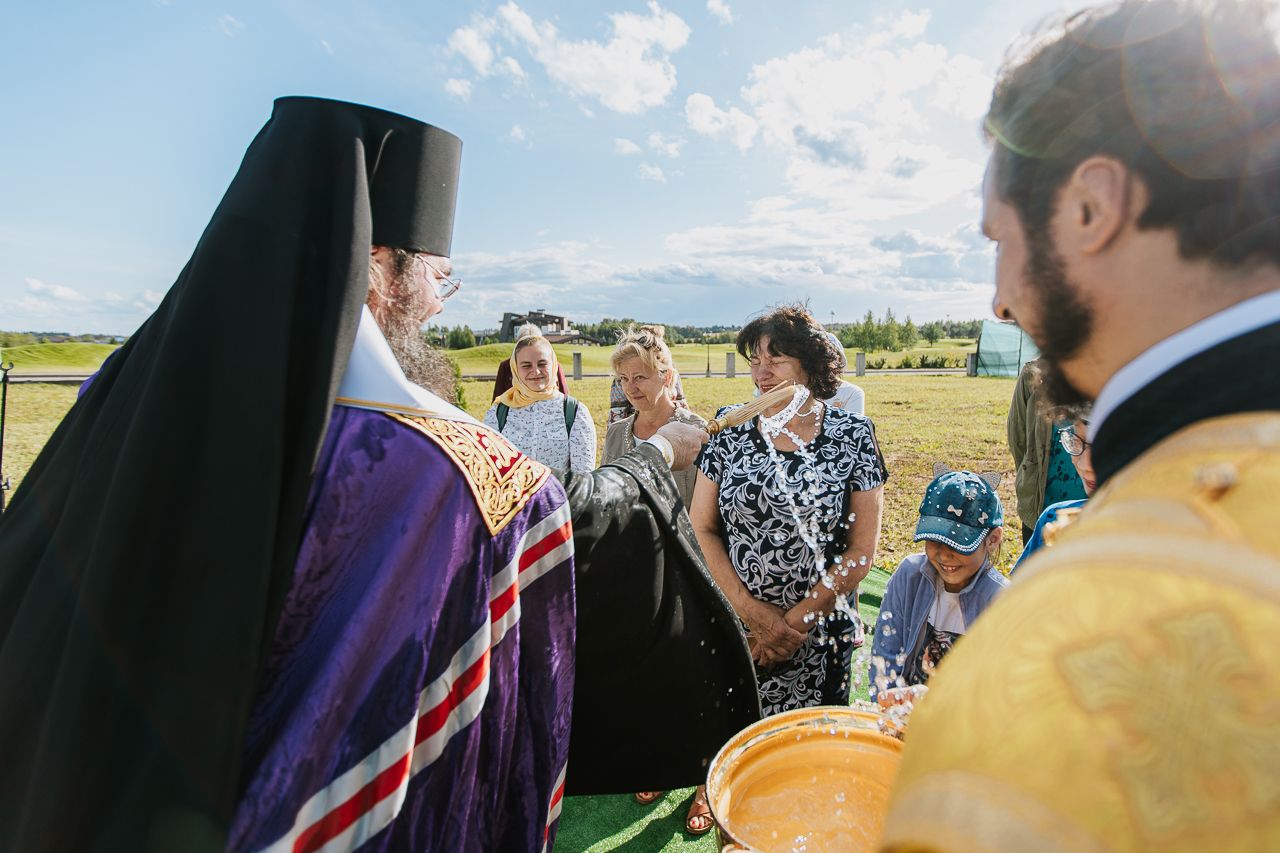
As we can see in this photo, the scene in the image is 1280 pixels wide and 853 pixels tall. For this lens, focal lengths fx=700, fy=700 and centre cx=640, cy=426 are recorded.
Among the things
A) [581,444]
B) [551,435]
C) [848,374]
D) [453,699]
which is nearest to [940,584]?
[453,699]

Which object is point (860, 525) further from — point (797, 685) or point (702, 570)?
point (702, 570)

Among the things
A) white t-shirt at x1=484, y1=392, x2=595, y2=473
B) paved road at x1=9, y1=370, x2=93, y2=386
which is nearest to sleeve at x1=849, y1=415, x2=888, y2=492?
white t-shirt at x1=484, y1=392, x2=595, y2=473

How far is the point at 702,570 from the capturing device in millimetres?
1990

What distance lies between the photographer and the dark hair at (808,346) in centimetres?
327

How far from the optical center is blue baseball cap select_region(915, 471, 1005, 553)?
275 centimetres

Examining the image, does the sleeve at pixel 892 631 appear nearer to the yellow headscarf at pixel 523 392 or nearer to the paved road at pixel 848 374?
the yellow headscarf at pixel 523 392

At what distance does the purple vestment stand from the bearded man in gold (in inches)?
35.4

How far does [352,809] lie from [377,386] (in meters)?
0.76

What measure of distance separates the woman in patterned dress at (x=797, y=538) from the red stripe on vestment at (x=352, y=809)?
1.87 metres

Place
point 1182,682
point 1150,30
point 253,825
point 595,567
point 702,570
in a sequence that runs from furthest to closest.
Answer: point 702,570
point 595,567
point 253,825
point 1150,30
point 1182,682

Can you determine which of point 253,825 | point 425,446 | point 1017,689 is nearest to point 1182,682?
point 1017,689

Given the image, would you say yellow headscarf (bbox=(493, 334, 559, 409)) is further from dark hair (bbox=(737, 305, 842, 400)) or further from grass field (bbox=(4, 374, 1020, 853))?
grass field (bbox=(4, 374, 1020, 853))

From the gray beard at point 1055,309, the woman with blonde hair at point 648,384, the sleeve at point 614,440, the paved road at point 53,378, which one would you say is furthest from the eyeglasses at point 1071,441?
the paved road at point 53,378

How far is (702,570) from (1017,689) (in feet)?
4.67
